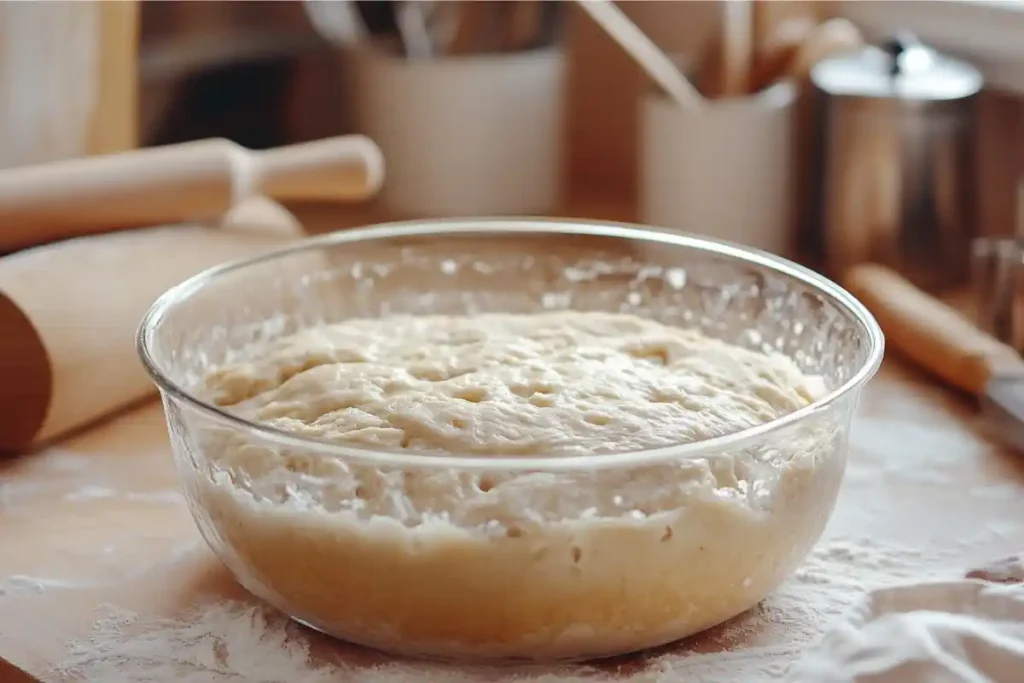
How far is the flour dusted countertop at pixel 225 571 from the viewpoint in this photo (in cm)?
73

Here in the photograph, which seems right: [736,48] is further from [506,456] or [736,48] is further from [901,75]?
[506,456]

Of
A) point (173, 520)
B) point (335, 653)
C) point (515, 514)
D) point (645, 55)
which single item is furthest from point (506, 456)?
point (645, 55)

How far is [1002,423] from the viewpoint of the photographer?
981 mm

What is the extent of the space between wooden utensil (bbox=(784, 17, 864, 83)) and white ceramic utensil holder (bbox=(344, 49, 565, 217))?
283 mm

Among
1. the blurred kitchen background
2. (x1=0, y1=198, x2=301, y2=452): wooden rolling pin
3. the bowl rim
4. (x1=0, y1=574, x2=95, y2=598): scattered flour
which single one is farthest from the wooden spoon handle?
(x1=0, y1=574, x2=95, y2=598): scattered flour

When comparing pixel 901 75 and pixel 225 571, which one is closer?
pixel 225 571

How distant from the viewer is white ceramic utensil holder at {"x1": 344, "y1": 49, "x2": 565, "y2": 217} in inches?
57.4

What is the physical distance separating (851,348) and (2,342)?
0.59 m

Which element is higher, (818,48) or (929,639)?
(818,48)

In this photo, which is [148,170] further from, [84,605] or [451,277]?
[84,605]

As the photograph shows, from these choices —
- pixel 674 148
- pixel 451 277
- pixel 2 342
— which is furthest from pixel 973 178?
pixel 2 342

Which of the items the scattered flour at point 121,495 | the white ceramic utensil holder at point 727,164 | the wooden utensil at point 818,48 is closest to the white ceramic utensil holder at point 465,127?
the white ceramic utensil holder at point 727,164

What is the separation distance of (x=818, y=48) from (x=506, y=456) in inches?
32.2

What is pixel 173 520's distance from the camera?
0.91 m
